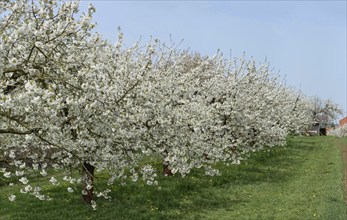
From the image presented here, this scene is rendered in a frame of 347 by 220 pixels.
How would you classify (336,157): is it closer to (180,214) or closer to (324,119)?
(180,214)

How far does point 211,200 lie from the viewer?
20094 millimetres

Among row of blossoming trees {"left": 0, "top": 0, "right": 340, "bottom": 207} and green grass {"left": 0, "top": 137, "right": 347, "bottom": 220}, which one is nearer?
row of blossoming trees {"left": 0, "top": 0, "right": 340, "bottom": 207}

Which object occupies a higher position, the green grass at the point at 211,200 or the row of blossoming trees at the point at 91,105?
the row of blossoming trees at the point at 91,105

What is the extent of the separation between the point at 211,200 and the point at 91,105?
12.4m

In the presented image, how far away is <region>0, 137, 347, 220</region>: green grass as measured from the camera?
57.0 ft

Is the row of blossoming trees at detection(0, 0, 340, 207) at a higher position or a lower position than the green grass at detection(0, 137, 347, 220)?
higher

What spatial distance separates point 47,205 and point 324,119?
97.1 metres

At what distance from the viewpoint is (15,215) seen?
17.5 metres

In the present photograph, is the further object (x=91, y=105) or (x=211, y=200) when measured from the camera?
(x=211, y=200)

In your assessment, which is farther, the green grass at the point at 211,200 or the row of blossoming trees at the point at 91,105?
the green grass at the point at 211,200

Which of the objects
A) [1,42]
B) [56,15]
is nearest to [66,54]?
[56,15]

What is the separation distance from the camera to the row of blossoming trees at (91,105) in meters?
10.1

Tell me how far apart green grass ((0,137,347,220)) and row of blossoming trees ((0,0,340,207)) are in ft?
4.39

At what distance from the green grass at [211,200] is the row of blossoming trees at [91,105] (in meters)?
1.34
